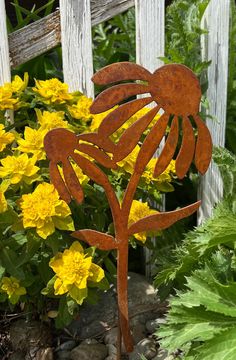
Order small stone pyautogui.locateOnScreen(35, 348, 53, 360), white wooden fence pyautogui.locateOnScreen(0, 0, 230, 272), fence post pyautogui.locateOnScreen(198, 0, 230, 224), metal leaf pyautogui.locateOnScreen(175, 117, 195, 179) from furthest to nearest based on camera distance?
fence post pyautogui.locateOnScreen(198, 0, 230, 224), white wooden fence pyautogui.locateOnScreen(0, 0, 230, 272), small stone pyautogui.locateOnScreen(35, 348, 53, 360), metal leaf pyautogui.locateOnScreen(175, 117, 195, 179)

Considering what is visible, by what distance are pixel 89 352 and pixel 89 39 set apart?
1196 millimetres

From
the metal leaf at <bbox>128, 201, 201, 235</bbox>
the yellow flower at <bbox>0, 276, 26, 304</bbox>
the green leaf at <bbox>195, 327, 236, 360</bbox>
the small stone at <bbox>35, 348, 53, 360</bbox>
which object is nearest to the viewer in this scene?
the green leaf at <bbox>195, 327, 236, 360</bbox>

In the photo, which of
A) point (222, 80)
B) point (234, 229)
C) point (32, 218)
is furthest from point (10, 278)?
point (222, 80)

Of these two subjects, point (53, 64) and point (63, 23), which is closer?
point (63, 23)

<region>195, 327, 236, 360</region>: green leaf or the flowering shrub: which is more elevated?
the flowering shrub

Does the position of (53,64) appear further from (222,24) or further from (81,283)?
(81,283)

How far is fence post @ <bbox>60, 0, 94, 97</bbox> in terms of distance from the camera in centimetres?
245

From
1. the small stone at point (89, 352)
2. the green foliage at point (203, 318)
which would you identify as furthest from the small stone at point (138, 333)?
the green foliage at point (203, 318)

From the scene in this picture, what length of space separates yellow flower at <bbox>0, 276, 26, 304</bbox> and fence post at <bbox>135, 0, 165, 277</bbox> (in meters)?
1.04

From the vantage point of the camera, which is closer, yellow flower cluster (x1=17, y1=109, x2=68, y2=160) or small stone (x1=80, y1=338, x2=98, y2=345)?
yellow flower cluster (x1=17, y1=109, x2=68, y2=160)

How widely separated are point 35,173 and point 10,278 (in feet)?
1.18

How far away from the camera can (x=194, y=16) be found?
256cm

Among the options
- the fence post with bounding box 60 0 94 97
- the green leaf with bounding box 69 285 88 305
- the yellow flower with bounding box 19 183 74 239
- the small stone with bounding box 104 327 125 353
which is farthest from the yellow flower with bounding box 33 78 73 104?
the small stone with bounding box 104 327 125 353

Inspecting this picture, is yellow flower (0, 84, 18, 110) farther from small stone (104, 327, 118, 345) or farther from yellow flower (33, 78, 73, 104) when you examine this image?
small stone (104, 327, 118, 345)
